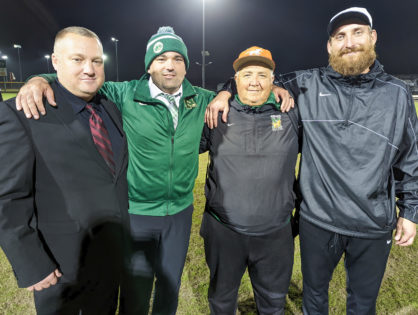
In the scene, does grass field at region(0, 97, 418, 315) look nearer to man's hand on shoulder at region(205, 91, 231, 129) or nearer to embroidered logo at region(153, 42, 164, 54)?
man's hand on shoulder at region(205, 91, 231, 129)

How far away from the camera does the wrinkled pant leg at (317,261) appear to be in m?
2.33

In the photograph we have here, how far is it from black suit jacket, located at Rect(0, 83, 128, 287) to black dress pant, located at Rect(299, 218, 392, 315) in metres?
1.71

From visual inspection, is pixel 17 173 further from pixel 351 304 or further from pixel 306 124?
pixel 351 304

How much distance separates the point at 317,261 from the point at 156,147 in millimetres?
1785

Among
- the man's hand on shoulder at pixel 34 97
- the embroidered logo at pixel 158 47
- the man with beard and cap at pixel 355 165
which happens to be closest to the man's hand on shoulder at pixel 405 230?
the man with beard and cap at pixel 355 165

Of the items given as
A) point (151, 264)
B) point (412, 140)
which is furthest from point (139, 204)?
point (412, 140)

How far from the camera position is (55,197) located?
5.95 feet

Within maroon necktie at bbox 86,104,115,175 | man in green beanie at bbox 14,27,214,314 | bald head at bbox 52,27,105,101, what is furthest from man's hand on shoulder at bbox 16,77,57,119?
man in green beanie at bbox 14,27,214,314

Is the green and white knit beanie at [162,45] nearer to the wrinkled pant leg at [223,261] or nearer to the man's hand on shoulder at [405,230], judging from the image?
the wrinkled pant leg at [223,261]

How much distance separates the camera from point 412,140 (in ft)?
7.06

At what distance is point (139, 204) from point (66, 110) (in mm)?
1032

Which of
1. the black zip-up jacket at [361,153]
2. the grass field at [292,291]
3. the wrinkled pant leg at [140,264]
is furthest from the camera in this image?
the grass field at [292,291]

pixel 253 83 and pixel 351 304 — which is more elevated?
pixel 253 83

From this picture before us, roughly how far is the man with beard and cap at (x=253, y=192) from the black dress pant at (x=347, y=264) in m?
0.19
